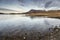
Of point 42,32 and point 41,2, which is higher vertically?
point 41,2

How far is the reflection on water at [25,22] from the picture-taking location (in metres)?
0.96

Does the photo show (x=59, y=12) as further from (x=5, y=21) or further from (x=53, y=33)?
(x=5, y=21)

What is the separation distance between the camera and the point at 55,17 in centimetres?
97

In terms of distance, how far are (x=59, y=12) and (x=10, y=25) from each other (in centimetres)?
43

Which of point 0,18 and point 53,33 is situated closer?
point 53,33

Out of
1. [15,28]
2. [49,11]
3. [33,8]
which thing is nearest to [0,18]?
[15,28]

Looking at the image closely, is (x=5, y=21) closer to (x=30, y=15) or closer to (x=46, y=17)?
(x=30, y=15)

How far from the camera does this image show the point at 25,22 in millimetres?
980

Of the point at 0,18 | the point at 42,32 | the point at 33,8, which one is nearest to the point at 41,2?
the point at 33,8

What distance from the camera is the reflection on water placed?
963 mm

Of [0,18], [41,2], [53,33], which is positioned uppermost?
[41,2]

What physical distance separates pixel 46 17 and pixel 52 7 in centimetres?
10

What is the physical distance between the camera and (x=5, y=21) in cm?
99

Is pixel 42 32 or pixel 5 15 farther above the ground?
pixel 5 15
